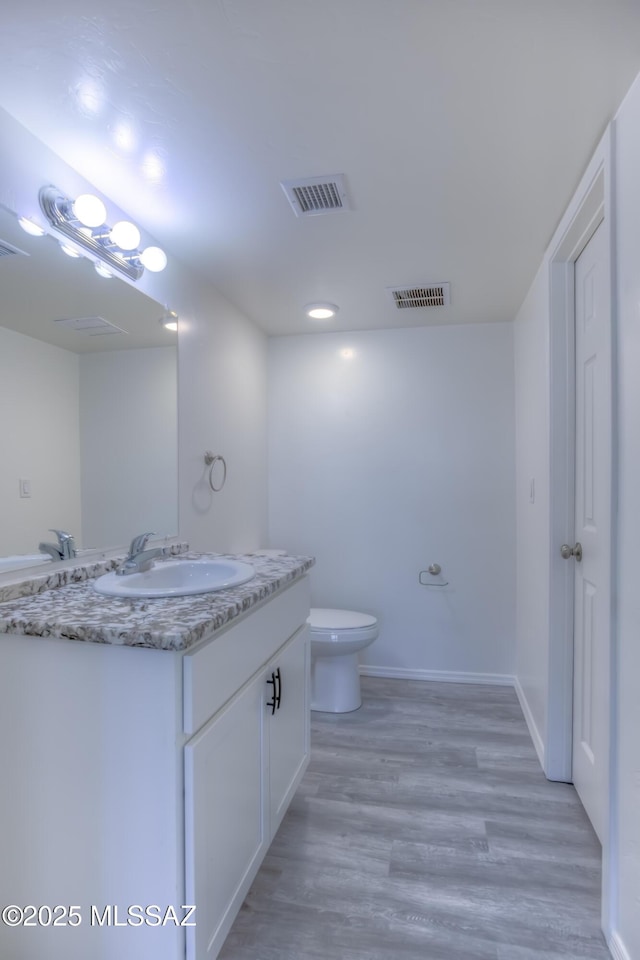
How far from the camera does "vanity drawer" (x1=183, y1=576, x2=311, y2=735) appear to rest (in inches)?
39.9

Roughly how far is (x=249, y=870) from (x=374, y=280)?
2.26 m

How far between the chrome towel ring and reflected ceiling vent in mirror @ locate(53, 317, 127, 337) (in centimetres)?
76

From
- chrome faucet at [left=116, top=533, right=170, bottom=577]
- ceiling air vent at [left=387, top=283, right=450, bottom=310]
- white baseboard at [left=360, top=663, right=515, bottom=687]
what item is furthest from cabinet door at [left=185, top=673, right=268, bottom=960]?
ceiling air vent at [left=387, top=283, right=450, bottom=310]

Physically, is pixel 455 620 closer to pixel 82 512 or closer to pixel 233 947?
pixel 233 947

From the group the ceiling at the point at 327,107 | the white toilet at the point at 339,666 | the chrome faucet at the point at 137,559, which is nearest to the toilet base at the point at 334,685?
the white toilet at the point at 339,666

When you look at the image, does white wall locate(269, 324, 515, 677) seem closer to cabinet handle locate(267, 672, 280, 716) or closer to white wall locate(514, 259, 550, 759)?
white wall locate(514, 259, 550, 759)

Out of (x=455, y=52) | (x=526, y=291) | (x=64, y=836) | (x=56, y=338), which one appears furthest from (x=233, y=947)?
(x=526, y=291)

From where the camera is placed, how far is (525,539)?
262 centimetres

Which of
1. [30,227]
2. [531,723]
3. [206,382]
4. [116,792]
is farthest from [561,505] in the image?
[30,227]

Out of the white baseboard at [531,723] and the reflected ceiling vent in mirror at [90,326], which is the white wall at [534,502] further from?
the reflected ceiling vent in mirror at [90,326]

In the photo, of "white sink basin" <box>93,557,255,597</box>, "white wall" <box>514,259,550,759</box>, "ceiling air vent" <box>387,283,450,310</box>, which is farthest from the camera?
"ceiling air vent" <box>387,283,450,310</box>

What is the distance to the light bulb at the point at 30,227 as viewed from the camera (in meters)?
1.38

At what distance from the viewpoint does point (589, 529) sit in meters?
1.79

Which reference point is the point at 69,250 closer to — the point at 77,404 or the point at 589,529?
the point at 77,404
